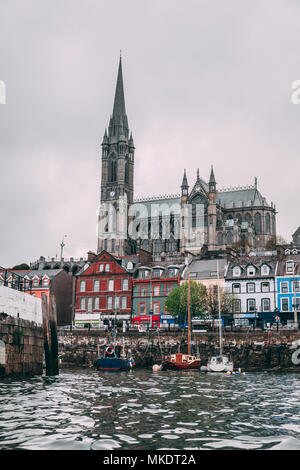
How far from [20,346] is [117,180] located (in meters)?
119

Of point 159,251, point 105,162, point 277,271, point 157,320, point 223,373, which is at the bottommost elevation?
point 223,373

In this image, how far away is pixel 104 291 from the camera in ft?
228

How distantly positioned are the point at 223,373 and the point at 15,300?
2257 cm

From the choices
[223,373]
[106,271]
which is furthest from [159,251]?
[223,373]

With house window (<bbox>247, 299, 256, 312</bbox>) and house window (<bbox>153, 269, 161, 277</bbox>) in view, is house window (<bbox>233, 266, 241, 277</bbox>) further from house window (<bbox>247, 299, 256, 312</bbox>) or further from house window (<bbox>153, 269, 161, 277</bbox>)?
house window (<bbox>153, 269, 161, 277</bbox>)

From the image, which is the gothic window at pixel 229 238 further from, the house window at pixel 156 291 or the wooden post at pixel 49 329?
the wooden post at pixel 49 329

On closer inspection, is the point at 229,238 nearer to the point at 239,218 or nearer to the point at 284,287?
the point at 239,218

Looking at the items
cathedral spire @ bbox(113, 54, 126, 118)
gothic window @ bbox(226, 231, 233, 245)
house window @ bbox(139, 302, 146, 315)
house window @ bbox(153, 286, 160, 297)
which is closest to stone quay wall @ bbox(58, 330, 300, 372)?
house window @ bbox(139, 302, 146, 315)

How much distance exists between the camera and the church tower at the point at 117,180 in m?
132

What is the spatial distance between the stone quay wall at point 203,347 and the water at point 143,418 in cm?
2100

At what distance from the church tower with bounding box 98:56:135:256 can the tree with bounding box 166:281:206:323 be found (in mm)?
70294

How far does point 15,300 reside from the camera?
23.9 meters

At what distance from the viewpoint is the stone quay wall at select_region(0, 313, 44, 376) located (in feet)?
74.3
